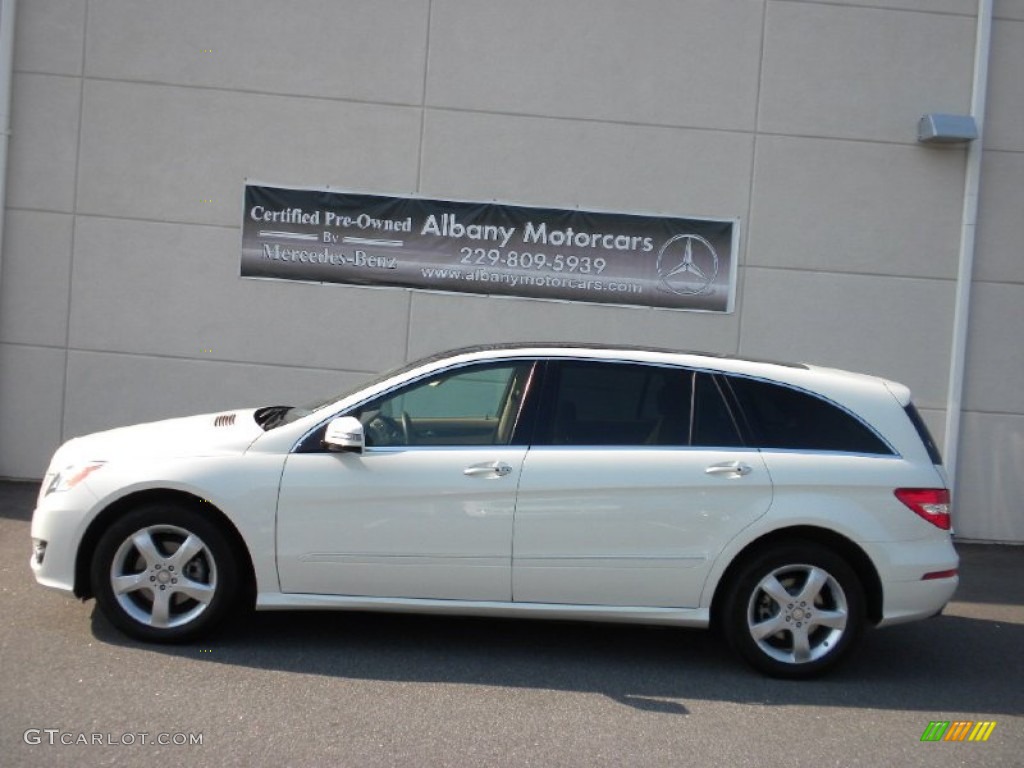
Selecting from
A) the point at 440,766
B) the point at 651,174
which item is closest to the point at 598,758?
the point at 440,766

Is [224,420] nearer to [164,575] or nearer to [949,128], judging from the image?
[164,575]

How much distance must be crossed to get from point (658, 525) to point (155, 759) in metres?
2.61

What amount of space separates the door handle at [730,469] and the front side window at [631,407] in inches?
5.5

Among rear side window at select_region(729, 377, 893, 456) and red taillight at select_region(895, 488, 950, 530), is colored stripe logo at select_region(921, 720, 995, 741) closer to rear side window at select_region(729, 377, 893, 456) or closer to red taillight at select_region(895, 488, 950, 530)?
red taillight at select_region(895, 488, 950, 530)

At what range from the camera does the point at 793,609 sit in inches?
228

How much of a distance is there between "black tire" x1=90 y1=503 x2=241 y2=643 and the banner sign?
4166mm

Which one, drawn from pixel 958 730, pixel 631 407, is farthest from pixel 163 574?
pixel 958 730

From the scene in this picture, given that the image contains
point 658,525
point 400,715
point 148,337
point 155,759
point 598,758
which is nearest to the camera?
point 155,759

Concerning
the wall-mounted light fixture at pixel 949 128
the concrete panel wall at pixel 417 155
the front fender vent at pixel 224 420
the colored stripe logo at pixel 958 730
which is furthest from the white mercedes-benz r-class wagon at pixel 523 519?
the wall-mounted light fixture at pixel 949 128

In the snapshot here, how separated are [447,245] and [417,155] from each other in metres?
0.80

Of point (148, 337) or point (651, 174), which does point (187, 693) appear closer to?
point (148, 337)

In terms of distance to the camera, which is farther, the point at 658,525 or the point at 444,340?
the point at 444,340

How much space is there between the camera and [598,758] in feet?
15.4

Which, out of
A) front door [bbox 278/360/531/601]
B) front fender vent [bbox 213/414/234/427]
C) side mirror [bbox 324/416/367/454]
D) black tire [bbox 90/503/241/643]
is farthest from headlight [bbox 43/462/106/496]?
side mirror [bbox 324/416/367/454]
